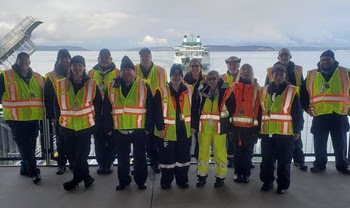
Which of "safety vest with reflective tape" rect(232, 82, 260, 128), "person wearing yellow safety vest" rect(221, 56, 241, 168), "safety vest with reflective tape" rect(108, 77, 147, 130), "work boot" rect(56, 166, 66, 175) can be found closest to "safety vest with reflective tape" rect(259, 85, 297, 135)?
"safety vest with reflective tape" rect(232, 82, 260, 128)

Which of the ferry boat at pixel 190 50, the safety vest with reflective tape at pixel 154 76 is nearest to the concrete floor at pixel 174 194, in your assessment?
the safety vest with reflective tape at pixel 154 76

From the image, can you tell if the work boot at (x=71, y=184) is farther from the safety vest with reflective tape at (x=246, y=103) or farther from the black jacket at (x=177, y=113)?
the safety vest with reflective tape at (x=246, y=103)

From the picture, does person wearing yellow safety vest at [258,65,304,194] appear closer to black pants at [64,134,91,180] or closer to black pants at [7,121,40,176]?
black pants at [64,134,91,180]

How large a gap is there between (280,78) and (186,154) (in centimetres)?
134

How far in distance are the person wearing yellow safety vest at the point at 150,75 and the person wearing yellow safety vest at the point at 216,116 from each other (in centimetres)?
78

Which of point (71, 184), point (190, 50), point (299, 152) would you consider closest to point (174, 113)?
point (71, 184)

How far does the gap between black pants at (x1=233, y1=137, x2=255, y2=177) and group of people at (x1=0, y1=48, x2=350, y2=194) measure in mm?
12

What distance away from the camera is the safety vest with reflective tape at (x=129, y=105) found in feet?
11.3

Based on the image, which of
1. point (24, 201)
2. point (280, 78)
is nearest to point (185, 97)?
point (280, 78)

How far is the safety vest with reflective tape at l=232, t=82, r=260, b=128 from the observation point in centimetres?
356

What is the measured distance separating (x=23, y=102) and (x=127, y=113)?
51.4 inches

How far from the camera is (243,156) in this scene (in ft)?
12.3

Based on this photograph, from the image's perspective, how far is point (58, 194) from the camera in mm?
3492

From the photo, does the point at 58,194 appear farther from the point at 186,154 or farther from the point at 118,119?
the point at 186,154
